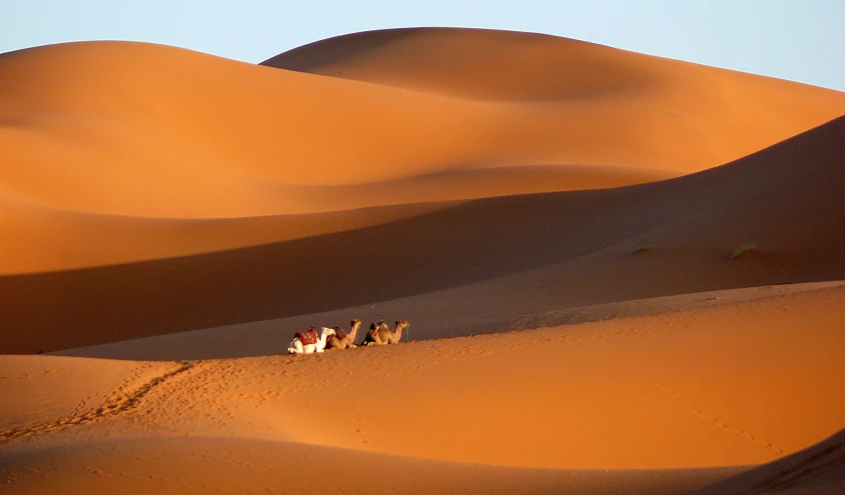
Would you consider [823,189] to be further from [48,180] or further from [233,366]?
[48,180]

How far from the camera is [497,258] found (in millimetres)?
23656

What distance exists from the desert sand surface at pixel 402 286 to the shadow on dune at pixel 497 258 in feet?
0.24

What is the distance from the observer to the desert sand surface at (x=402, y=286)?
7.92 metres

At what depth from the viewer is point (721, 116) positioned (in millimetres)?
56750

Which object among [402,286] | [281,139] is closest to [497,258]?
[402,286]

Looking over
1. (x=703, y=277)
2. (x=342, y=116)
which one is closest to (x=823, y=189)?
(x=703, y=277)

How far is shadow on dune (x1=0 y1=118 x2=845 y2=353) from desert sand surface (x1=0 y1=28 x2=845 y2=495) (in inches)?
2.8

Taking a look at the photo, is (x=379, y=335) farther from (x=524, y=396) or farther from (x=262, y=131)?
(x=262, y=131)

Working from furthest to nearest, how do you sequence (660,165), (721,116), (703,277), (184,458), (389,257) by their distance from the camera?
(721,116) → (660,165) → (389,257) → (703,277) → (184,458)

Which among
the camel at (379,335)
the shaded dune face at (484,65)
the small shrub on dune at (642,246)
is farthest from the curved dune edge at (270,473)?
the shaded dune face at (484,65)

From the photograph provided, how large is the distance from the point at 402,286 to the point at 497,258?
7.84 feet

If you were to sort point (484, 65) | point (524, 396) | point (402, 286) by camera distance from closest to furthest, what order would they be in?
point (524, 396) → point (402, 286) → point (484, 65)

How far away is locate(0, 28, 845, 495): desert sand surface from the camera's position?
7.92 m

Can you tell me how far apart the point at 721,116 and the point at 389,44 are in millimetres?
23981
